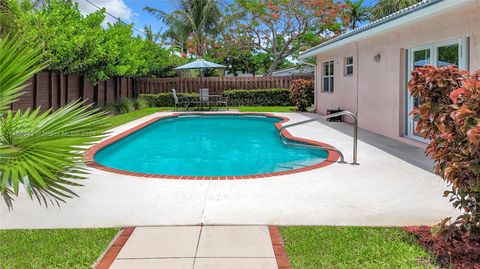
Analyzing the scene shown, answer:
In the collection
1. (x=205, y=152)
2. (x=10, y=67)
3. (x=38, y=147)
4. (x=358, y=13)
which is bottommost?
(x=205, y=152)

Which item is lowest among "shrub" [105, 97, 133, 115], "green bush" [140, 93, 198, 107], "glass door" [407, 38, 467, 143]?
"shrub" [105, 97, 133, 115]

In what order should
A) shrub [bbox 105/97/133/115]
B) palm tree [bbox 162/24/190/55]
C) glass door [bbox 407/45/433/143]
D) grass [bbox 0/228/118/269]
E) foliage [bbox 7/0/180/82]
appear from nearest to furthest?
1. grass [bbox 0/228/118/269]
2. glass door [bbox 407/45/433/143]
3. foliage [bbox 7/0/180/82]
4. shrub [bbox 105/97/133/115]
5. palm tree [bbox 162/24/190/55]

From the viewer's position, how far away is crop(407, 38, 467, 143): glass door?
7.52 m

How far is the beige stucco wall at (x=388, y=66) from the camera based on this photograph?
733cm

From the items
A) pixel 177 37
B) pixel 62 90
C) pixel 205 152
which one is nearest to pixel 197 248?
pixel 205 152

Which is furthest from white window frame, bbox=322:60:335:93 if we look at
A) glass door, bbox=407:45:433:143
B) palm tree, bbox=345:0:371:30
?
palm tree, bbox=345:0:371:30

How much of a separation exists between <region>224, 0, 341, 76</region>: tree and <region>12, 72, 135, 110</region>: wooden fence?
10637 millimetres

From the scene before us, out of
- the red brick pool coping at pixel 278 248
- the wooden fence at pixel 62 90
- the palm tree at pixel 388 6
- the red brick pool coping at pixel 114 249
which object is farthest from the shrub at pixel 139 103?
the red brick pool coping at pixel 278 248

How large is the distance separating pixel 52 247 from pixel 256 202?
2288 mm

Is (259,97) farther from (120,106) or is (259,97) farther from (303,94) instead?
(120,106)

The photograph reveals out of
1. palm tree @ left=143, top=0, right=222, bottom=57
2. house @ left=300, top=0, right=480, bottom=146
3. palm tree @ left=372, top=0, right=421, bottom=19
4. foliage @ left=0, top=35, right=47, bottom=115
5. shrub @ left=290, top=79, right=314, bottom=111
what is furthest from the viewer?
palm tree @ left=143, top=0, right=222, bottom=57

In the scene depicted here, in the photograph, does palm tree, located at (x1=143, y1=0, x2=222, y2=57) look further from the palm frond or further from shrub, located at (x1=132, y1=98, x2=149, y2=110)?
the palm frond

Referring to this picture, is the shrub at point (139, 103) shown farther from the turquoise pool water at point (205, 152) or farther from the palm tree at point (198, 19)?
the palm tree at point (198, 19)

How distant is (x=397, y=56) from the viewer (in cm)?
999
